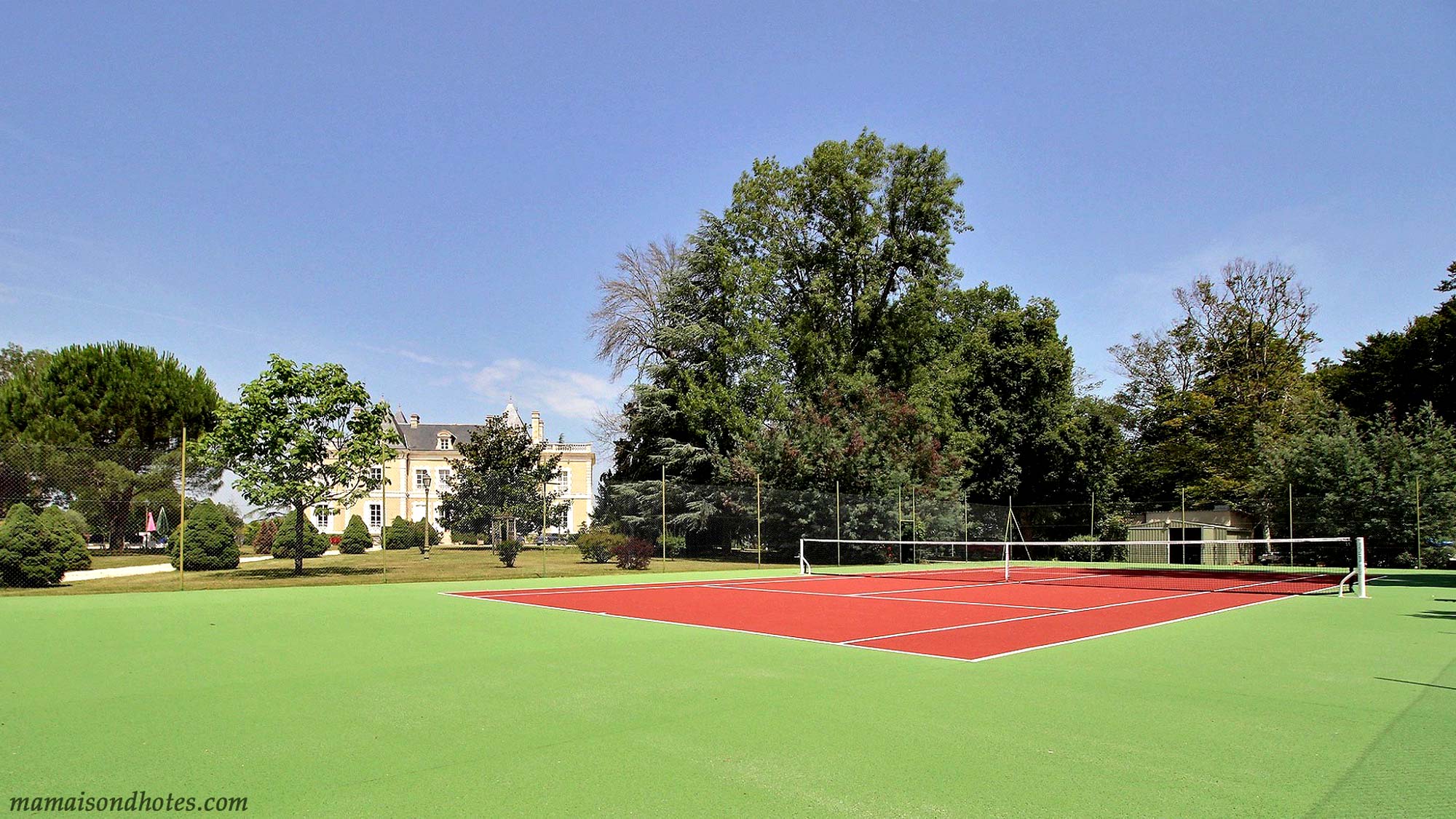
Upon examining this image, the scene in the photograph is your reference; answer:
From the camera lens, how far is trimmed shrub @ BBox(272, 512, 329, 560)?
29.5 meters

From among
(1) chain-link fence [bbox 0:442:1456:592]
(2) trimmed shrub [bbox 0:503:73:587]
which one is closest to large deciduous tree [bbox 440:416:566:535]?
(1) chain-link fence [bbox 0:442:1456:592]

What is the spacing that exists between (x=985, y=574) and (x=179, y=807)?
72.1ft

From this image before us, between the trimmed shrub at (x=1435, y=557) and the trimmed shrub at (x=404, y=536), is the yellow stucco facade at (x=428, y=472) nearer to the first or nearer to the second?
the trimmed shrub at (x=404, y=536)

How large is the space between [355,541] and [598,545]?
60.0 ft

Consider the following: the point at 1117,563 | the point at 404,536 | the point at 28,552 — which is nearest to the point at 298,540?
the point at 28,552

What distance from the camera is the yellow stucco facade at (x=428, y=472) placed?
2143 inches

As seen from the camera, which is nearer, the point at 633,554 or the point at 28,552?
the point at 28,552

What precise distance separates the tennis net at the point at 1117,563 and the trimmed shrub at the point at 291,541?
17.4 m

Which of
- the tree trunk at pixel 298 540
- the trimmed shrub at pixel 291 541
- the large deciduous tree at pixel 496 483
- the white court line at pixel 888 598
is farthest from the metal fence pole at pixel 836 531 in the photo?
the trimmed shrub at pixel 291 541

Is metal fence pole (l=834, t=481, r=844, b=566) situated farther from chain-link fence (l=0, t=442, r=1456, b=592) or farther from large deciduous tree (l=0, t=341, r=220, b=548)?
→ large deciduous tree (l=0, t=341, r=220, b=548)

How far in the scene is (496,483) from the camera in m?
28.2

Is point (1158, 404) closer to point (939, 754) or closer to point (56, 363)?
point (939, 754)

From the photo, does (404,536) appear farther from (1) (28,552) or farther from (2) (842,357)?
(1) (28,552)

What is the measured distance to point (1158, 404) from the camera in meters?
40.2
